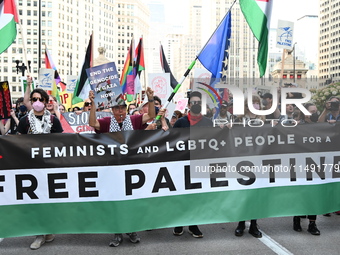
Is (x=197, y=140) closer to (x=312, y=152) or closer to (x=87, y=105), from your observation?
(x=312, y=152)

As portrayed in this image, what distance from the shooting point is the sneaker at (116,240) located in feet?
17.2

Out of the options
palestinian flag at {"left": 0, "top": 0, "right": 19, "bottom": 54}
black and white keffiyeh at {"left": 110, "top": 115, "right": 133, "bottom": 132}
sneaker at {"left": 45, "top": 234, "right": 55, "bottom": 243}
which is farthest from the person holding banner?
palestinian flag at {"left": 0, "top": 0, "right": 19, "bottom": 54}

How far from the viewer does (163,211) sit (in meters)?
5.46

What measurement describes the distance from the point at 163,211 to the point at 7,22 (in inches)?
163

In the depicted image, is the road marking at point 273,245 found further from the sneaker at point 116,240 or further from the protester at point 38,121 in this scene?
the protester at point 38,121

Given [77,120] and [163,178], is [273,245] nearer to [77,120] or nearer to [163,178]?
[163,178]

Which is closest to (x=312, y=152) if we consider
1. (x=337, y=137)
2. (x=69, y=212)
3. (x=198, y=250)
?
(x=337, y=137)

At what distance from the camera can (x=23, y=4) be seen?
11750 cm

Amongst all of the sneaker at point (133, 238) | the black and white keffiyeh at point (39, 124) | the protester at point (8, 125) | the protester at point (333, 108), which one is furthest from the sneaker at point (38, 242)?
the protester at point (333, 108)

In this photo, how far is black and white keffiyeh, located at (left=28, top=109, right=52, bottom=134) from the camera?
556cm

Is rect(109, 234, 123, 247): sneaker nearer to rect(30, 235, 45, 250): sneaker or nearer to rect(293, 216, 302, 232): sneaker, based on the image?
rect(30, 235, 45, 250): sneaker

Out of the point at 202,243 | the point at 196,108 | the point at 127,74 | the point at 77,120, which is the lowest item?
the point at 202,243

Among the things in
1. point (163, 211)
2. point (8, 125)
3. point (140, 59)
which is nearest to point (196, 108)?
point (163, 211)

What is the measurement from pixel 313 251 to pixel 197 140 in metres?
1.92
